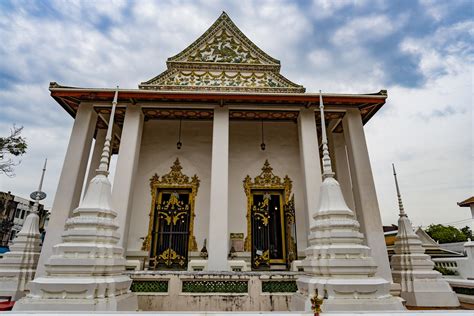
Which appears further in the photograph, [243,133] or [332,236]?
[243,133]

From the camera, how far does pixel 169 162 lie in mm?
8547

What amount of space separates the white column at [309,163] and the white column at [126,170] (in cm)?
407

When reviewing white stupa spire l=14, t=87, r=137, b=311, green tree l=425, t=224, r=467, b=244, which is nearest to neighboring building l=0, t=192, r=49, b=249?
white stupa spire l=14, t=87, r=137, b=311

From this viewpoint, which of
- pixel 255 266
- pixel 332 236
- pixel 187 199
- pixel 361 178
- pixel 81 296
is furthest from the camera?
pixel 187 199

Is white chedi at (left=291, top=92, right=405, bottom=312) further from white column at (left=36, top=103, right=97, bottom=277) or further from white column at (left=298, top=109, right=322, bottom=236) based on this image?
white column at (left=36, top=103, right=97, bottom=277)

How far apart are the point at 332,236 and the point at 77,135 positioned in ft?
20.9

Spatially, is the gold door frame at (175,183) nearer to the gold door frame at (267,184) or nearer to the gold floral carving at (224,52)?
the gold door frame at (267,184)

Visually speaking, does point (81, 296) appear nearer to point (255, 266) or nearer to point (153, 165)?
point (255, 266)

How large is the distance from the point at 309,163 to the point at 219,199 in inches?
91.8

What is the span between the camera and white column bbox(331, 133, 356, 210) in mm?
8531

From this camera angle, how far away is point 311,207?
6391 millimetres

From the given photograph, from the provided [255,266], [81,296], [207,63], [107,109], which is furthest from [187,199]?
[81,296]

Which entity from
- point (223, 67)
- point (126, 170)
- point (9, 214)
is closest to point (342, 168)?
point (223, 67)

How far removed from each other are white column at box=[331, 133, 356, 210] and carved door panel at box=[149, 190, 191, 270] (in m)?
4.63
